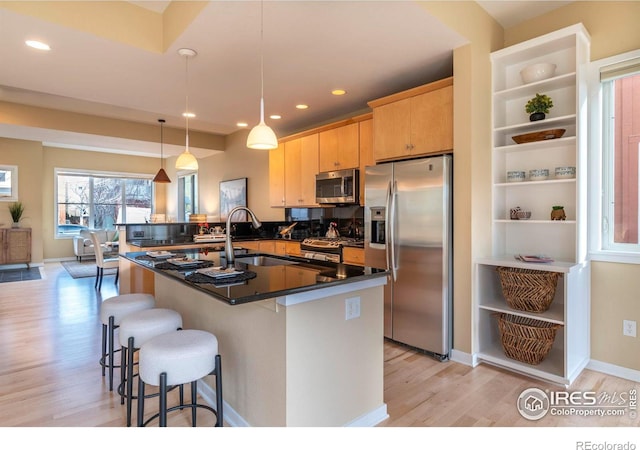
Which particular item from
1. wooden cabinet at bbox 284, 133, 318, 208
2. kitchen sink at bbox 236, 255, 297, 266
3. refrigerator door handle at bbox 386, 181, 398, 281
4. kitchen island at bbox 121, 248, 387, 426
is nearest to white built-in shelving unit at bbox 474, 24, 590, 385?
refrigerator door handle at bbox 386, 181, 398, 281

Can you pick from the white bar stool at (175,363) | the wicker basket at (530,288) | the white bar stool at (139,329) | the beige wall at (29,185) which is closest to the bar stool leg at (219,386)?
the white bar stool at (175,363)

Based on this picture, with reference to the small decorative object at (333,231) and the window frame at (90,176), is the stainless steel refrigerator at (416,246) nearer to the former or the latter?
the small decorative object at (333,231)

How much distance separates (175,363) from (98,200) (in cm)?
988

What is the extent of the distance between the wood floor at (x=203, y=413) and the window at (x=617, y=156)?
1039 mm

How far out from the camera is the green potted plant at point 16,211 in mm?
7805

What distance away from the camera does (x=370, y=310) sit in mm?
2131

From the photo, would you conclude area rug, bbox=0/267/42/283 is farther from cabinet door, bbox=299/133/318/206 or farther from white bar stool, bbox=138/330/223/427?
white bar stool, bbox=138/330/223/427

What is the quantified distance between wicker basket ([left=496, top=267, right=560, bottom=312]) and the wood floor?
0.53m

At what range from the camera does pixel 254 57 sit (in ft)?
10.1

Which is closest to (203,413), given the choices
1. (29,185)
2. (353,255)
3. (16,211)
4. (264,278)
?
(264,278)

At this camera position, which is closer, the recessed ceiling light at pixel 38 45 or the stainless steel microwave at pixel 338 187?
the recessed ceiling light at pixel 38 45

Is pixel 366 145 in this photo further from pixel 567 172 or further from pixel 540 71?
pixel 567 172

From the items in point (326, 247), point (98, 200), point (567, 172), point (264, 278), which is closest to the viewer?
point (264, 278)

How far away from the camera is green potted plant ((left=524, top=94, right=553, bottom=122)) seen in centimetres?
285
